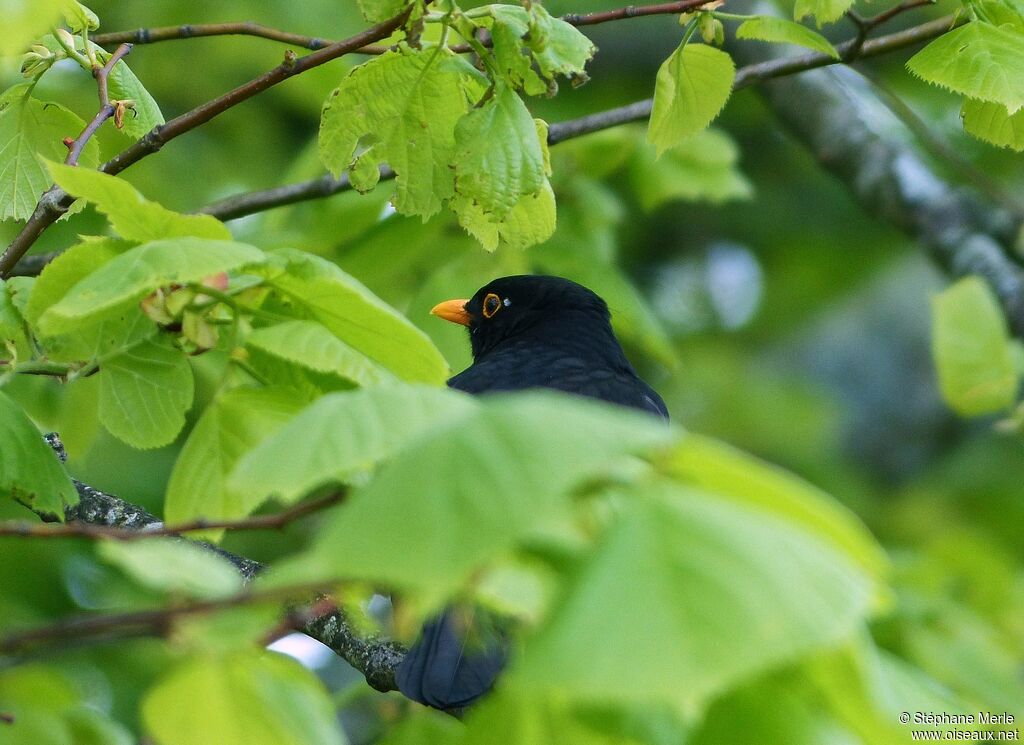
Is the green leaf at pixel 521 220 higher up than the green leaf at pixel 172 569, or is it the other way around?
the green leaf at pixel 172 569

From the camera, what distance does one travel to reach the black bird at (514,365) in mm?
2861

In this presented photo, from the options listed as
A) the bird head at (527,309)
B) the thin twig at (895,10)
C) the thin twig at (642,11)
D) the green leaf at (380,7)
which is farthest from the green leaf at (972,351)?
the green leaf at (380,7)

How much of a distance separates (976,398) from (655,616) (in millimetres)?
3700

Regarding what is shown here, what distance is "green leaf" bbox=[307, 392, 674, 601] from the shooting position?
125 cm

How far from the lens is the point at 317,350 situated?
2.20 m

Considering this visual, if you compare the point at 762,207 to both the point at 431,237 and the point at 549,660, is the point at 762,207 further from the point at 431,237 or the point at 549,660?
the point at 549,660

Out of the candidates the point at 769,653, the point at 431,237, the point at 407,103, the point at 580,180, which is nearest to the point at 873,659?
the point at 769,653

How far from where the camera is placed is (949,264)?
7000mm

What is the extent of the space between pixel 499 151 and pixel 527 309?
2795mm

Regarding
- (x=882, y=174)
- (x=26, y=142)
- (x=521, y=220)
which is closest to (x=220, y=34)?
(x=26, y=142)

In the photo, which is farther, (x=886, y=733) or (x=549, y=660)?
(x=886, y=733)

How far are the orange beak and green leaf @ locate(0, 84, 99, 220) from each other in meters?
2.19

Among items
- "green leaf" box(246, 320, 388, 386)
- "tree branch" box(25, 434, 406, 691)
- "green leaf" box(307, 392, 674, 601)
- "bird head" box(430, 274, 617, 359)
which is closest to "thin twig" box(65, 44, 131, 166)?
"tree branch" box(25, 434, 406, 691)

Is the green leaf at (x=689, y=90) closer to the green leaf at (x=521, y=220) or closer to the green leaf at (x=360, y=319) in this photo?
the green leaf at (x=521, y=220)
